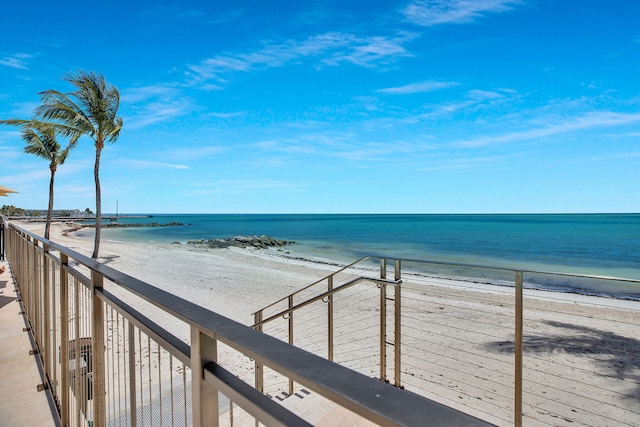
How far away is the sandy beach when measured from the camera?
4.41 meters

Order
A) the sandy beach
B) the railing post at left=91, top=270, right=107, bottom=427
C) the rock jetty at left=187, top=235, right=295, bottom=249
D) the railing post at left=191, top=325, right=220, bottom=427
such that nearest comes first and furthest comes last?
the railing post at left=191, top=325, right=220, bottom=427, the railing post at left=91, top=270, right=107, bottom=427, the sandy beach, the rock jetty at left=187, top=235, right=295, bottom=249

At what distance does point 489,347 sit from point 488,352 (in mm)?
272

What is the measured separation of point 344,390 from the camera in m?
0.50

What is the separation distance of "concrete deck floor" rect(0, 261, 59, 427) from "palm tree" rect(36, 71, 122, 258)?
11.4 meters

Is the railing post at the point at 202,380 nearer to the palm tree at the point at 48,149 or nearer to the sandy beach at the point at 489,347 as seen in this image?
the sandy beach at the point at 489,347

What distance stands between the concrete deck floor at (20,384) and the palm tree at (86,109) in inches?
451

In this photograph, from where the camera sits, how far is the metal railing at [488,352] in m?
3.82

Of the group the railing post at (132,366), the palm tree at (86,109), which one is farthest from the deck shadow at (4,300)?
the palm tree at (86,109)

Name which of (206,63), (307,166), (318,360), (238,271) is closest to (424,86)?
(206,63)

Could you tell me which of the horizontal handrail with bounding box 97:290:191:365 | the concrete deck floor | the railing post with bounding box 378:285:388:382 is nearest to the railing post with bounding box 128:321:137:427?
the horizontal handrail with bounding box 97:290:191:365

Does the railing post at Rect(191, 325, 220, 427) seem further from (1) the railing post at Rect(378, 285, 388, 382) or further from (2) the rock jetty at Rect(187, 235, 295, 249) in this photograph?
(2) the rock jetty at Rect(187, 235, 295, 249)

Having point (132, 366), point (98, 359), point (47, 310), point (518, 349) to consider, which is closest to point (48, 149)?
point (47, 310)

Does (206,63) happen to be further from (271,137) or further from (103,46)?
(271,137)

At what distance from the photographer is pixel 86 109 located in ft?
48.0
